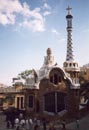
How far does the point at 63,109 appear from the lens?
29.2 m

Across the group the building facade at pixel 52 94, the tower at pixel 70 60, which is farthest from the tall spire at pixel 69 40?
the building facade at pixel 52 94

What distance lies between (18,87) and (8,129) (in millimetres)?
13363

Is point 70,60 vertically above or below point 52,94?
above

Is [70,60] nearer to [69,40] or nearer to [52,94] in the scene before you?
[69,40]

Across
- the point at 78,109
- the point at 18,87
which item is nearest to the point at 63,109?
the point at 78,109

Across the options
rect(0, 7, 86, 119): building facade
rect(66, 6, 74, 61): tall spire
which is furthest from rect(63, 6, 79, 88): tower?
rect(0, 7, 86, 119): building facade

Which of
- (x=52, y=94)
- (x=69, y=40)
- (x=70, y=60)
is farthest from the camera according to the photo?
(x=69, y=40)

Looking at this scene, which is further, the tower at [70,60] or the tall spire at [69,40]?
the tall spire at [69,40]

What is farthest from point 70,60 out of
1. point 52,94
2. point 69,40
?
point 52,94

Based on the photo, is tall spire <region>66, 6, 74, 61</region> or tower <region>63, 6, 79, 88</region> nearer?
tower <region>63, 6, 79, 88</region>

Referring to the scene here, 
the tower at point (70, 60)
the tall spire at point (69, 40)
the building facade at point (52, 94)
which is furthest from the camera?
the tall spire at point (69, 40)

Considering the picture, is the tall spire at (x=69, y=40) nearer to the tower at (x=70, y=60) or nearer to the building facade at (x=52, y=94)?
the tower at (x=70, y=60)

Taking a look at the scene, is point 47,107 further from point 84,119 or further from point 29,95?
point 84,119

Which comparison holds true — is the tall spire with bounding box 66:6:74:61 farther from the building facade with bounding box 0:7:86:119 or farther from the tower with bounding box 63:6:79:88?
the building facade with bounding box 0:7:86:119
